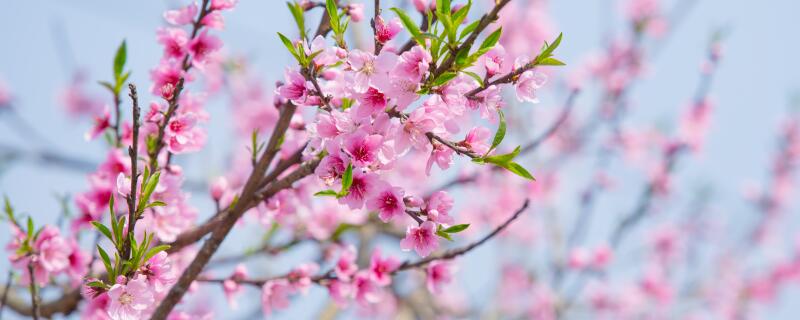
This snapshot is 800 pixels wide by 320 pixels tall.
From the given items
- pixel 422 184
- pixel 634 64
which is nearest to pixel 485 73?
pixel 422 184

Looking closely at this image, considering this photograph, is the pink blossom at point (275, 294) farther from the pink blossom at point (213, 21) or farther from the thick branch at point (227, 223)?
the pink blossom at point (213, 21)

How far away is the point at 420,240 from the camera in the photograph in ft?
5.17

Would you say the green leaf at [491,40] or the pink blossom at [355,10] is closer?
the green leaf at [491,40]

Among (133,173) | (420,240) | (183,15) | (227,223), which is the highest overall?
(183,15)

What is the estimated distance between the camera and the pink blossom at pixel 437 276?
211 centimetres

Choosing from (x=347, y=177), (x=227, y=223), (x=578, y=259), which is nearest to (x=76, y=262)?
(x=227, y=223)

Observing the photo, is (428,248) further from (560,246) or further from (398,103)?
(560,246)

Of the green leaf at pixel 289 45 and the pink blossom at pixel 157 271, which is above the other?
the green leaf at pixel 289 45

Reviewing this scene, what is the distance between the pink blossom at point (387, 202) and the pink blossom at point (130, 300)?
58 cm

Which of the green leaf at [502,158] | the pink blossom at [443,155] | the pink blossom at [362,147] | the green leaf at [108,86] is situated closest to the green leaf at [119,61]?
the green leaf at [108,86]

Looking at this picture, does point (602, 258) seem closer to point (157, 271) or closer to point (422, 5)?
point (422, 5)

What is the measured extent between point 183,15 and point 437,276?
4.02 feet

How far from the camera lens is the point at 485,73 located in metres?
1.51

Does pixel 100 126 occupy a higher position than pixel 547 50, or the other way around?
pixel 547 50
